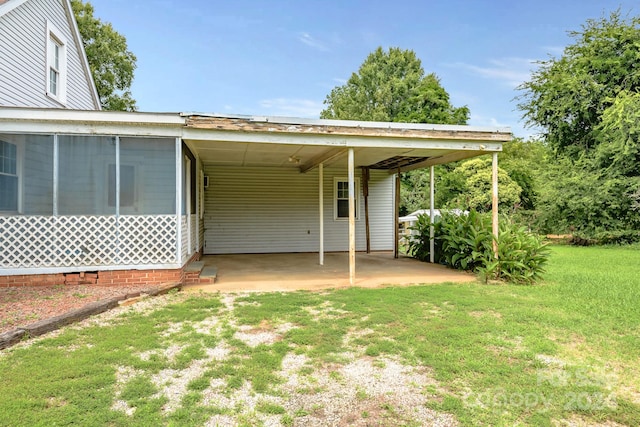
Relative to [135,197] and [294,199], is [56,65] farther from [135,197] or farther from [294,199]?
[294,199]

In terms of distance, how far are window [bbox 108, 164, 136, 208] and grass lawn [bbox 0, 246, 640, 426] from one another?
6.04ft

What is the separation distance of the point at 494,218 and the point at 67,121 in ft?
24.4

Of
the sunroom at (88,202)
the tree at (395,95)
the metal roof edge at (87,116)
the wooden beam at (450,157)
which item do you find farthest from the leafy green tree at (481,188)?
the metal roof edge at (87,116)

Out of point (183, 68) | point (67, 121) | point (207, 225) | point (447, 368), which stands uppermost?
point (183, 68)

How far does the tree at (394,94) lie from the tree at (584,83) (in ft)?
32.9

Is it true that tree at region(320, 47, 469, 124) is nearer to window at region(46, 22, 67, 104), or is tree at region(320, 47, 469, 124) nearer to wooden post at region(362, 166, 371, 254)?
wooden post at region(362, 166, 371, 254)

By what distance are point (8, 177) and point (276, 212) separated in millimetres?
7018

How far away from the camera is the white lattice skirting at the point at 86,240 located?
233 inches

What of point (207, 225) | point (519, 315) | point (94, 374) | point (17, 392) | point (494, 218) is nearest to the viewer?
point (17, 392)

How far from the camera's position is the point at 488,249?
25.1 feet

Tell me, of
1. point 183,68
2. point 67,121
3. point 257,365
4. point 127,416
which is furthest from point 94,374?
point 183,68

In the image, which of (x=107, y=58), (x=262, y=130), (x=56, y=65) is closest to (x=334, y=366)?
(x=262, y=130)

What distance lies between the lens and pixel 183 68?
23641mm

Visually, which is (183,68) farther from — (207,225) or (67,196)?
(67,196)
